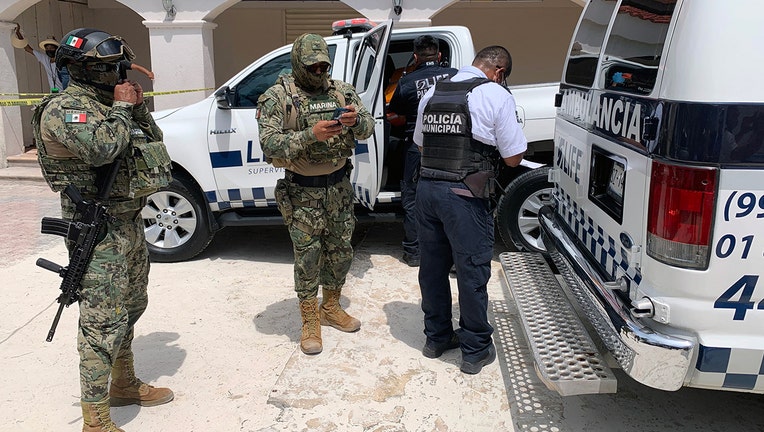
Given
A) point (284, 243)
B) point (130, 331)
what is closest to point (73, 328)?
point (130, 331)

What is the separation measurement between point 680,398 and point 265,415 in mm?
2099

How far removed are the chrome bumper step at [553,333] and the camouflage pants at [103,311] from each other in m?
1.88

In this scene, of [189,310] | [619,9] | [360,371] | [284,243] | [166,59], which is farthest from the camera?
[166,59]

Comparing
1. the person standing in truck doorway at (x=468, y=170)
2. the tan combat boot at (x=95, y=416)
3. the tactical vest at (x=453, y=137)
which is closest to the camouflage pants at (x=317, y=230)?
the person standing in truck doorway at (x=468, y=170)

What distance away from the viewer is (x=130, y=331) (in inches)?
119

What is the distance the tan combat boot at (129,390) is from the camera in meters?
3.04

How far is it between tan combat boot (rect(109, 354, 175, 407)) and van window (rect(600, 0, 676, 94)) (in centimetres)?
268

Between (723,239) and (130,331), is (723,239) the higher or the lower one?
the higher one

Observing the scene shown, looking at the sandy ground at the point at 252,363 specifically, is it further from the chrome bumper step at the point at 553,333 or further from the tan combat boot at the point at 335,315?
the chrome bumper step at the point at 553,333

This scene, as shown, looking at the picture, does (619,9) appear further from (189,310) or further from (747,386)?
(189,310)

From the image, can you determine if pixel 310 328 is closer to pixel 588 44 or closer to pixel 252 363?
pixel 252 363

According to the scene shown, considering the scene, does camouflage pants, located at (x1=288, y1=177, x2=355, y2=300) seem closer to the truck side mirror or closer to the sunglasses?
the sunglasses

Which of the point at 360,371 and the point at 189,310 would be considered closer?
the point at 360,371

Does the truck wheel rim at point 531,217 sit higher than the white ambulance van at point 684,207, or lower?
lower
